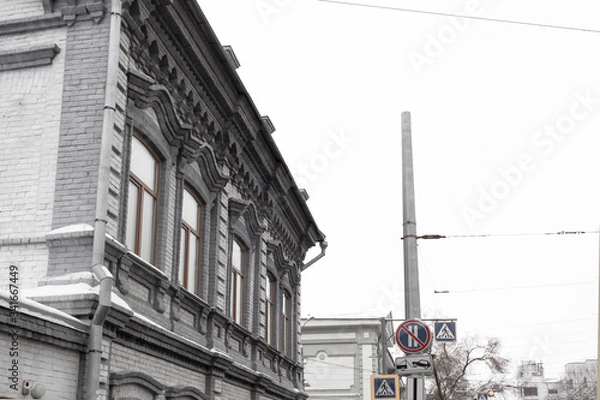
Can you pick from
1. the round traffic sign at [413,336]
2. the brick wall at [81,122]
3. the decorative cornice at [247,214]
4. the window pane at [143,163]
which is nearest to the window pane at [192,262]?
the decorative cornice at [247,214]

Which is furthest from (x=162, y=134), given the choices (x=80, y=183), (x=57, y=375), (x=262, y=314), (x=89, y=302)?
(x=262, y=314)

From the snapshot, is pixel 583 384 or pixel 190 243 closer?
pixel 190 243

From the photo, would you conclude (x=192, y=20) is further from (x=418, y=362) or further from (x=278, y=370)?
(x=278, y=370)

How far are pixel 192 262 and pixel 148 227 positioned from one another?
2.20 meters

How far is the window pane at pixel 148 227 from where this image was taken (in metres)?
12.2

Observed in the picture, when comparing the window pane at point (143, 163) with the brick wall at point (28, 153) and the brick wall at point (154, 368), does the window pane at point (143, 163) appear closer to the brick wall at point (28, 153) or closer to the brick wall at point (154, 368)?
the brick wall at point (28, 153)

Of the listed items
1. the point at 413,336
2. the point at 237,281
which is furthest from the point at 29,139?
the point at 237,281

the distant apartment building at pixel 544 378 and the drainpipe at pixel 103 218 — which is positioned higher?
the distant apartment building at pixel 544 378

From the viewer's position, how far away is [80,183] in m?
10.2

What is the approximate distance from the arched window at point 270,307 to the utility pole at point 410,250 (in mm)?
7563

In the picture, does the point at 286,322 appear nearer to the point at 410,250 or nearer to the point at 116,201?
the point at 410,250

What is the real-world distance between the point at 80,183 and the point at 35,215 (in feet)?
2.43

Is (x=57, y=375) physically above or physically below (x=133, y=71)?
below

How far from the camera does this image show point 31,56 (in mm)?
10977
